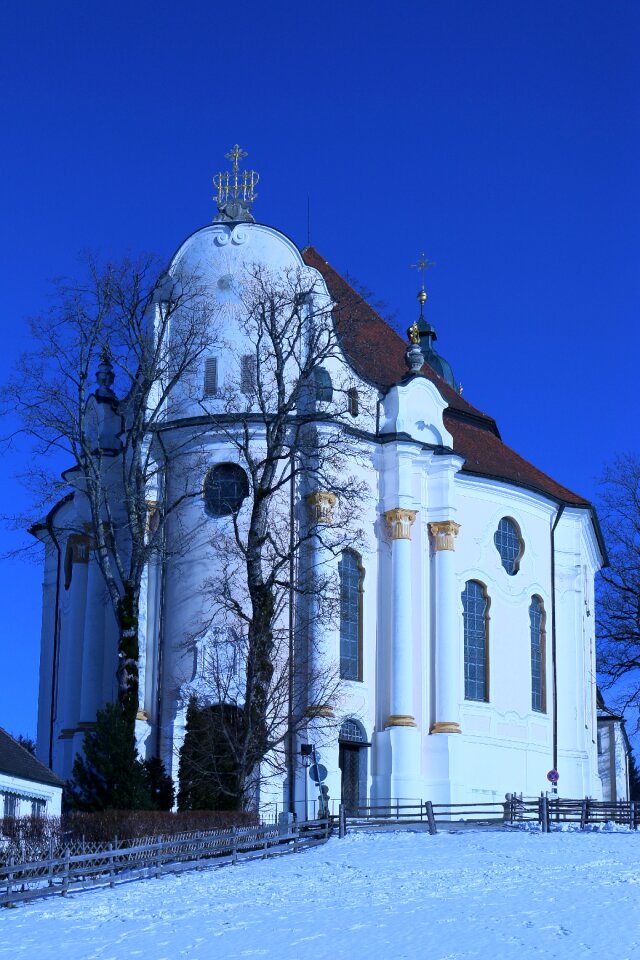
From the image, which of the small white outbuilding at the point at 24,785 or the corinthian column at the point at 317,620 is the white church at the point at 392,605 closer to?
the corinthian column at the point at 317,620

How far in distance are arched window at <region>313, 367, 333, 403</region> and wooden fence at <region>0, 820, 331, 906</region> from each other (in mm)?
11926

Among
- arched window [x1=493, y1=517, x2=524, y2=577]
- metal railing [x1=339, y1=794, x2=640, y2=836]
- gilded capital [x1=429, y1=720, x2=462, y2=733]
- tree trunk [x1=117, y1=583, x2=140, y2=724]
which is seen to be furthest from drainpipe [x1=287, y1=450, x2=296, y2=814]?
arched window [x1=493, y1=517, x2=524, y2=577]

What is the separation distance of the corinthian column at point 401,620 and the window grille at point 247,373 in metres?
4.86

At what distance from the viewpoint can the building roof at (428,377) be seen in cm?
4297

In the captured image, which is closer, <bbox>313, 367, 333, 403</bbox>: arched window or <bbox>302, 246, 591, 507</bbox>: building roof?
<bbox>313, 367, 333, 403</bbox>: arched window

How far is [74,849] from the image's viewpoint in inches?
1148

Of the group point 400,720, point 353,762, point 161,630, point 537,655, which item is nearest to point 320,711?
point 353,762

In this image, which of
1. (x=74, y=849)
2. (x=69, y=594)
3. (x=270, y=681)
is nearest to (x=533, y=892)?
(x=74, y=849)

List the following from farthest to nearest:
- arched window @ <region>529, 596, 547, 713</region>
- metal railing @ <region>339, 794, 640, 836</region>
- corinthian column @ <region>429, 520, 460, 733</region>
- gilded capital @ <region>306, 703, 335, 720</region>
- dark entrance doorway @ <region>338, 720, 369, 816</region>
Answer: arched window @ <region>529, 596, 547, 713</region> < corinthian column @ <region>429, 520, 460, 733</region> < dark entrance doorway @ <region>338, 720, 369, 816</region> < gilded capital @ <region>306, 703, 335, 720</region> < metal railing @ <region>339, 794, 640, 836</region>

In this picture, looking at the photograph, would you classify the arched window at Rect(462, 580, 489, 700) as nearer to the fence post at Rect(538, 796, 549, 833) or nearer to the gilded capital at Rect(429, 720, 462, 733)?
the gilded capital at Rect(429, 720, 462, 733)

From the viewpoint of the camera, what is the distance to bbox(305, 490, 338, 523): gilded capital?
4034 centimetres

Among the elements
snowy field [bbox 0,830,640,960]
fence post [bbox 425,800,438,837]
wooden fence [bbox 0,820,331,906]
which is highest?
fence post [bbox 425,800,438,837]

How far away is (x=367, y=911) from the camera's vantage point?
2359cm

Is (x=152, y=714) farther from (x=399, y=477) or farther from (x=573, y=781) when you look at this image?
(x=573, y=781)
